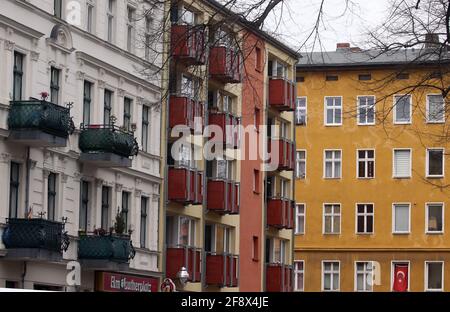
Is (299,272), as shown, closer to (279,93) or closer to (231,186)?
(279,93)

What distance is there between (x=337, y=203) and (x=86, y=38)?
4189 cm

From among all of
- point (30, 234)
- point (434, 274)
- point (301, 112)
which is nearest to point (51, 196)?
point (30, 234)

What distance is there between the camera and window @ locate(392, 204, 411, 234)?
7988 centimetres

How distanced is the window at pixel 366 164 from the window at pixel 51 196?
4414cm

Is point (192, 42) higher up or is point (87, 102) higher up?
point (87, 102)

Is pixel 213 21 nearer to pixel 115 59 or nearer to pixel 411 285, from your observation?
pixel 115 59

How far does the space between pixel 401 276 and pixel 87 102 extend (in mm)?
41067

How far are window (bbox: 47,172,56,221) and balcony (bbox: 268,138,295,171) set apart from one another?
2360 centimetres

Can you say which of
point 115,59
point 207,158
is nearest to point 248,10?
point 115,59

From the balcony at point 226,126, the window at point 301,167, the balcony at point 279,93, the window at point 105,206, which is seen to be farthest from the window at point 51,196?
the window at point 301,167

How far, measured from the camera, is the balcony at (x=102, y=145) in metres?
40.6

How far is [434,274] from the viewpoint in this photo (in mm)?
78938

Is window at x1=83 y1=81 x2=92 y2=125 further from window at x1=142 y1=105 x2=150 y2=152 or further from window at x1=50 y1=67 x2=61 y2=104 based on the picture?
window at x1=142 y1=105 x2=150 y2=152

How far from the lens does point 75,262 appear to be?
3978 cm
